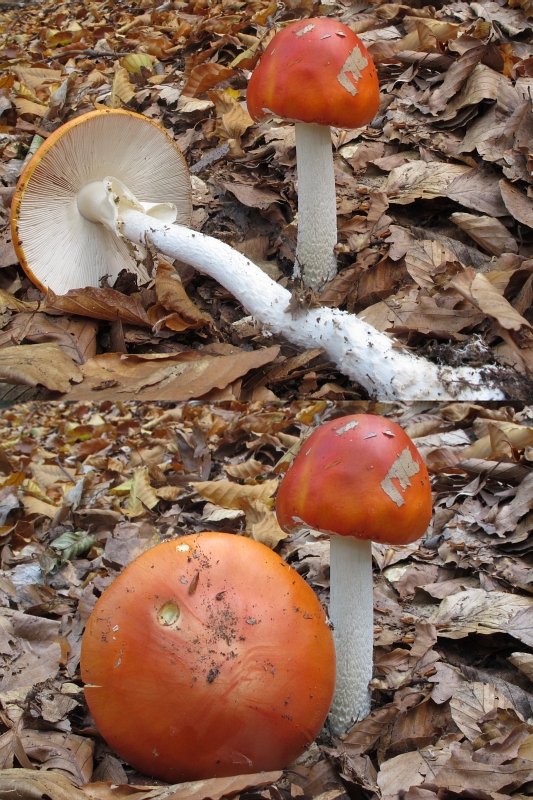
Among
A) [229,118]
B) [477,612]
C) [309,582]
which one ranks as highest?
[229,118]

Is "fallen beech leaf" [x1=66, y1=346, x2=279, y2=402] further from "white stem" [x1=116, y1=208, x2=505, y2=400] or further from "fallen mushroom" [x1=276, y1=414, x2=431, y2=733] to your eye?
"fallen mushroom" [x1=276, y1=414, x2=431, y2=733]

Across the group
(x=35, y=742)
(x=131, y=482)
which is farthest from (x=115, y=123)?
(x=35, y=742)

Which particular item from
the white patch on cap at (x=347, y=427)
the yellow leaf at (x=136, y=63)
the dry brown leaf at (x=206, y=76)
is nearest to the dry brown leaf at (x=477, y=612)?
the white patch on cap at (x=347, y=427)

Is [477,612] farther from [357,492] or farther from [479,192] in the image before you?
[479,192]

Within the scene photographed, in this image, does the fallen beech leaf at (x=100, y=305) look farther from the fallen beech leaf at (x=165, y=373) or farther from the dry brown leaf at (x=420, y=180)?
Answer: the dry brown leaf at (x=420, y=180)

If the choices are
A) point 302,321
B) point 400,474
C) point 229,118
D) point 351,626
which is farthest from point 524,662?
point 229,118

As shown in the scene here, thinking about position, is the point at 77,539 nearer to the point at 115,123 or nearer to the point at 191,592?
the point at 191,592
